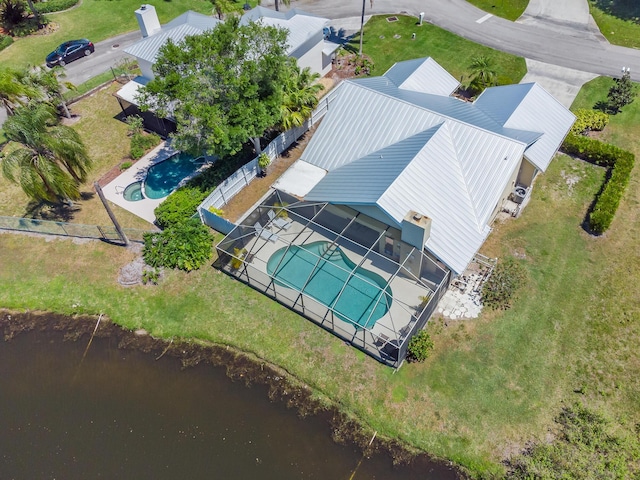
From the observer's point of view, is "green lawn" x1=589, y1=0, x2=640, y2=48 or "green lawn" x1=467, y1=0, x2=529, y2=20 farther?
"green lawn" x1=467, y1=0, x2=529, y2=20

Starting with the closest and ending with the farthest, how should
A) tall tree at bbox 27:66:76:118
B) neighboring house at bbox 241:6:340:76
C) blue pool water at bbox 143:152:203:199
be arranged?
blue pool water at bbox 143:152:203:199 < tall tree at bbox 27:66:76:118 < neighboring house at bbox 241:6:340:76

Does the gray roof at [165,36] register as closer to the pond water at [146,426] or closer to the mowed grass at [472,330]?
the mowed grass at [472,330]

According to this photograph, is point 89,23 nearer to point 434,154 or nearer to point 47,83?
point 47,83

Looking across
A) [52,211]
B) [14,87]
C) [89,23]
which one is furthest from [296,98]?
[89,23]

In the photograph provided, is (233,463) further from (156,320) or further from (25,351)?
(25,351)

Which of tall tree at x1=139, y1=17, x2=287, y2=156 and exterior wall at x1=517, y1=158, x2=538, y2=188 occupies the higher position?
tall tree at x1=139, y1=17, x2=287, y2=156

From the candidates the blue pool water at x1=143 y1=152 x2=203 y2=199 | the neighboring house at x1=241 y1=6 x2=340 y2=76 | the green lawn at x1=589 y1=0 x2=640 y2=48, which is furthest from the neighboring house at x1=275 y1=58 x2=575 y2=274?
the green lawn at x1=589 y1=0 x2=640 y2=48

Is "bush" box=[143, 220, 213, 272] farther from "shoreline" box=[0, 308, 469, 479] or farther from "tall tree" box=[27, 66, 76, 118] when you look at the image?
"tall tree" box=[27, 66, 76, 118]
